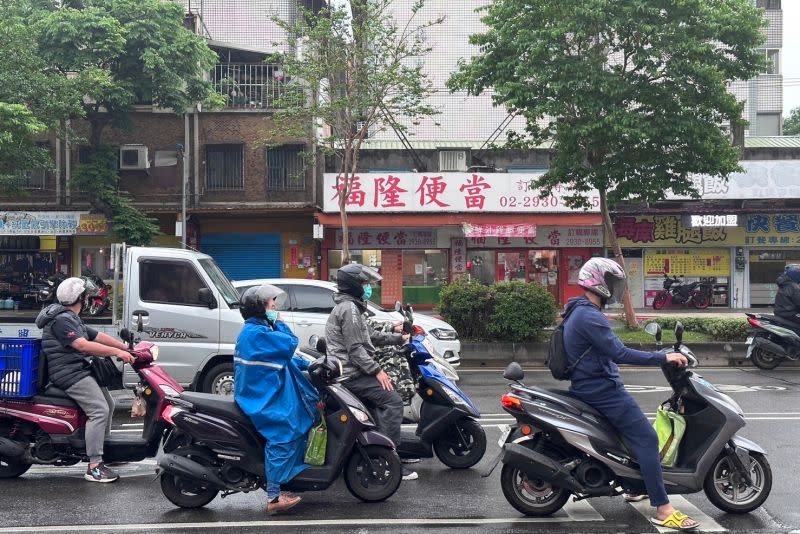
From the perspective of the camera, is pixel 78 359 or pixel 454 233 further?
pixel 454 233

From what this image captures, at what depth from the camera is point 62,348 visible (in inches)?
274

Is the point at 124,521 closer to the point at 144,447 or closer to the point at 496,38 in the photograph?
the point at 144,447

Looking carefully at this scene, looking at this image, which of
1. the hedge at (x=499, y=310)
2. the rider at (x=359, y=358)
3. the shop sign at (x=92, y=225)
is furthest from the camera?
the shop sign at (x=92, y=225)

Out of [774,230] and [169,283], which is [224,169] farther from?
[774,230]

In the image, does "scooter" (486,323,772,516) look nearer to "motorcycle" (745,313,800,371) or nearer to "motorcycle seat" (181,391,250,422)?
"motorcycle seat" (181,391,250,422)

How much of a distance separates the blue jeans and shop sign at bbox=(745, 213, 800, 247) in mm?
25103

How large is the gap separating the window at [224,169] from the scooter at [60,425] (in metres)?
20.7

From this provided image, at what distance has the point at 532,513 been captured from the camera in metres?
5.88

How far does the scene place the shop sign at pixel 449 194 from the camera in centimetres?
2597

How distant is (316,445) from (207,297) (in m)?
4.41

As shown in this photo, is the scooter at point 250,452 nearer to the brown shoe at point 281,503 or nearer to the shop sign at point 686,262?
the brown shoe at point 281,503

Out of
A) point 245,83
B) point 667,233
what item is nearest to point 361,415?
point 245,83

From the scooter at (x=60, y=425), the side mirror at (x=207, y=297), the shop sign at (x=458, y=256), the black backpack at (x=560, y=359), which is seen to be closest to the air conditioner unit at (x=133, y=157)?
the shop sign at (x=458, y=256)

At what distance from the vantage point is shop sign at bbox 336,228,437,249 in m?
27.8
